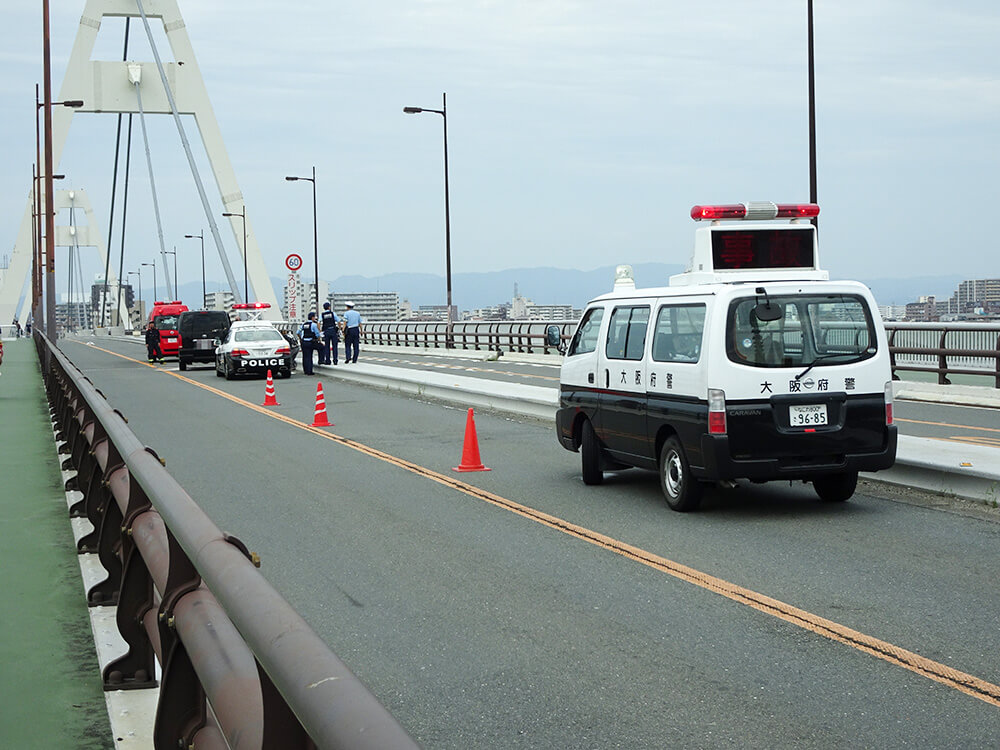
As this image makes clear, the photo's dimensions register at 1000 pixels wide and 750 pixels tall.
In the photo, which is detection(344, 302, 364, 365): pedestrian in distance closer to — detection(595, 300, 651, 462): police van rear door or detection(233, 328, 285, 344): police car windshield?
detection(233, 328, 285, 344): police car windshield

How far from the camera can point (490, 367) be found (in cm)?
3906

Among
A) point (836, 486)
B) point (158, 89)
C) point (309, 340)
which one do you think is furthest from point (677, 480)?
point (158, 89)

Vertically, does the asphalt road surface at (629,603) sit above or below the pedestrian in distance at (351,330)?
below

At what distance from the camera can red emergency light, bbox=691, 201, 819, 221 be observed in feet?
49.4

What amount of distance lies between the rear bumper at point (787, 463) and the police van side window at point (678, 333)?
2.82 feet

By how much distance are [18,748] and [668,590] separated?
4216mm

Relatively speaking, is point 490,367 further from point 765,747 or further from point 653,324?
point 765,747

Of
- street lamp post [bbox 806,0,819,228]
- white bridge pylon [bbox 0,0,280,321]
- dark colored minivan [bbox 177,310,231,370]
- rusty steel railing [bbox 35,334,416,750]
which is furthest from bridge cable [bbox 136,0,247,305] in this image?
rusty steel railing [bbox 35,334,416,750]

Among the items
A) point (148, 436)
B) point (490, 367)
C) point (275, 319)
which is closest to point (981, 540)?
point (148, 436)

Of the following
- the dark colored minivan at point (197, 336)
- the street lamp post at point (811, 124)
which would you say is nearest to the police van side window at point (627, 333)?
the street lamp post at point (811, 124)

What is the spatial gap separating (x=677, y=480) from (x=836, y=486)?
1.48m

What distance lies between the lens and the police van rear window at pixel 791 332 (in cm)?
1063

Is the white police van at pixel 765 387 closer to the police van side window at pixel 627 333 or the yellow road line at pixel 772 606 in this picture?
the police van side window at pixel 627 333

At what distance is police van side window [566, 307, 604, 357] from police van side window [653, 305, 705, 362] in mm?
1370
